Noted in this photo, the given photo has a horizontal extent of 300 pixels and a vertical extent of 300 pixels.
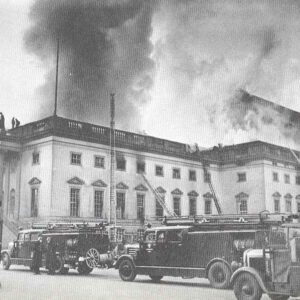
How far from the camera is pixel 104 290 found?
42.0ft

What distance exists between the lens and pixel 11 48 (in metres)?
15.9

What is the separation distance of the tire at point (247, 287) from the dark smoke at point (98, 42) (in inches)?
301

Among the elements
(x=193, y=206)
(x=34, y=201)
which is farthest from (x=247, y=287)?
(x=193, y=206)

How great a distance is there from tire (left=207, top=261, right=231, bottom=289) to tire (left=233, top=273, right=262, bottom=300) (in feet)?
9.14

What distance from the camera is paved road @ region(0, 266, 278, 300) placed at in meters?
11.4

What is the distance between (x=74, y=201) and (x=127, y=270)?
1529cm

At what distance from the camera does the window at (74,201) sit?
1194 inches

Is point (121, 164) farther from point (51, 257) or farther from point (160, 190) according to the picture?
point (51, 257)

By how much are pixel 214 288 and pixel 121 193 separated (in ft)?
65.3

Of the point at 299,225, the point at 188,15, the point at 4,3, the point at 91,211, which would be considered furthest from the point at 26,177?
the point at 299,225

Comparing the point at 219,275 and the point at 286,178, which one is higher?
the point at 286,178

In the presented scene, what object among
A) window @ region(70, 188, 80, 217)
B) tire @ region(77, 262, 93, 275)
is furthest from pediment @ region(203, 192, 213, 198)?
tire @ region(77, 262, 93, 275)

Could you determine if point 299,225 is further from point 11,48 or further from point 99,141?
point 99,141

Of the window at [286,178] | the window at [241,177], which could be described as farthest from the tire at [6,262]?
the window at [286,178]
